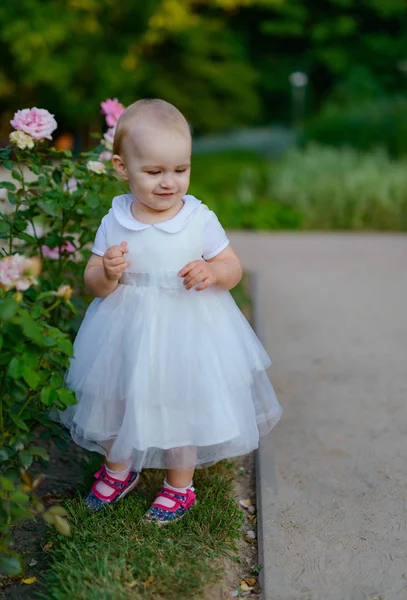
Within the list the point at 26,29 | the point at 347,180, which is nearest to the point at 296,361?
the point at 347,180

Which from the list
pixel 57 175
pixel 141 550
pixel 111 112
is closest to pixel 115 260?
pixel 141 550

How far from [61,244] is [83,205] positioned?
0.75ft

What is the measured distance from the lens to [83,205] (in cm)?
330

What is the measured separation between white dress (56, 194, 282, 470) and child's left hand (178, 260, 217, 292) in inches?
3.7

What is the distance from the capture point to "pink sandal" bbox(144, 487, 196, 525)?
2613mm

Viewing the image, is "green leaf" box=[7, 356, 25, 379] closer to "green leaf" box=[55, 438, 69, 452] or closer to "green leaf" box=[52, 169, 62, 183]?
"green leaf" box=[55, 438, 69, 452]

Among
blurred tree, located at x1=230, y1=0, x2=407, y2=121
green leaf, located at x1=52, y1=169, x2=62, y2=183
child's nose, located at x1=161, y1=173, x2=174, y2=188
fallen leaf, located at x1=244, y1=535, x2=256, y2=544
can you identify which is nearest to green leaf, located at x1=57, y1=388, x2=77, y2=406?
child's nose, located at x1=161, y1=173, x2=174, y2=188

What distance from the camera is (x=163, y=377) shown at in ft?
8.07

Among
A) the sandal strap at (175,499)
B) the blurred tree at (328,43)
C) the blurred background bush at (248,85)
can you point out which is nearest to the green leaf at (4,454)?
the sandal strap at (175,499)

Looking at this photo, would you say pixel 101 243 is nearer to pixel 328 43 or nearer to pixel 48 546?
pixel 48 546

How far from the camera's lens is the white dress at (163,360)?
8.07ft

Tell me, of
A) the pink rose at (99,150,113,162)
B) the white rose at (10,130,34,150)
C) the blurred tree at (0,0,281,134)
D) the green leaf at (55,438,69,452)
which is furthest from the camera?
the blurred tree at (0,0,281,134)

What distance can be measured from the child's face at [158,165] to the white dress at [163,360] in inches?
3.4

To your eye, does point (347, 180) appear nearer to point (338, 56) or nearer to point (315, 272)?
point (315, 272)
